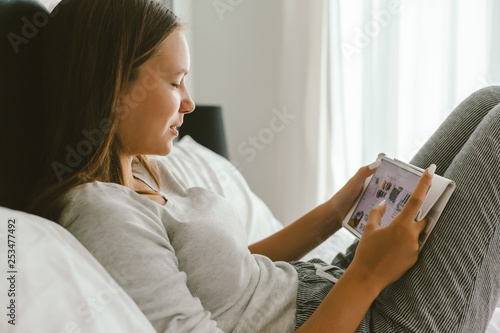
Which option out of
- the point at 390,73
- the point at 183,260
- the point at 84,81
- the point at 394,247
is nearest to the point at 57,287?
the point at 183,260

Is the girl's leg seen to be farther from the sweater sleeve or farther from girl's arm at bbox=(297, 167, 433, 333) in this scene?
the sweater sleeve

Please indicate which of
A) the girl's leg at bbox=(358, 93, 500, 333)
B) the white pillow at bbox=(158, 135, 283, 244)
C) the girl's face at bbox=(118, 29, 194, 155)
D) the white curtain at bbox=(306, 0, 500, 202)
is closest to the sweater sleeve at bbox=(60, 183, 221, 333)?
the girl's face at bbox=(118, 29, 194, 155)

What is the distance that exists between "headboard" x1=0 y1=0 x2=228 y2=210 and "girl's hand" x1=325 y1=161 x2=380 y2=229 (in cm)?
61

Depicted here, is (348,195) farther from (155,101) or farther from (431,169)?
(155,101)

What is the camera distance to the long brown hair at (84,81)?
74 centimetres

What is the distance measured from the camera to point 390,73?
2.08 metres

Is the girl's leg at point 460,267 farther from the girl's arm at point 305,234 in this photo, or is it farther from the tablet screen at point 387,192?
the girl's arm at point 305,234

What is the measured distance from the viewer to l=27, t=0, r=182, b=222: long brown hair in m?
0.74

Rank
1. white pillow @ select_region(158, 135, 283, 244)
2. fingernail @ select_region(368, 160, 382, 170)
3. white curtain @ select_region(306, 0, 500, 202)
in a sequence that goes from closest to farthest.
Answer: fingernail @ select_region(368, 160, 382, 170) → white pillow @ select_region(158, 135, 283, 244) → white curtain @ select_region(306, 0, 500, 202)

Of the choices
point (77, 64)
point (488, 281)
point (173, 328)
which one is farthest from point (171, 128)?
point (488, 281)

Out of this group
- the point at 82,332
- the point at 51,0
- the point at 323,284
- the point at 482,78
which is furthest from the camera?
the point at 482,78

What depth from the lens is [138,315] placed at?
568 mm

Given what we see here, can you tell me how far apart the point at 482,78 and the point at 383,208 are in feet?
4.28

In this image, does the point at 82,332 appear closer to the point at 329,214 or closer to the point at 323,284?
the point at 323,284
